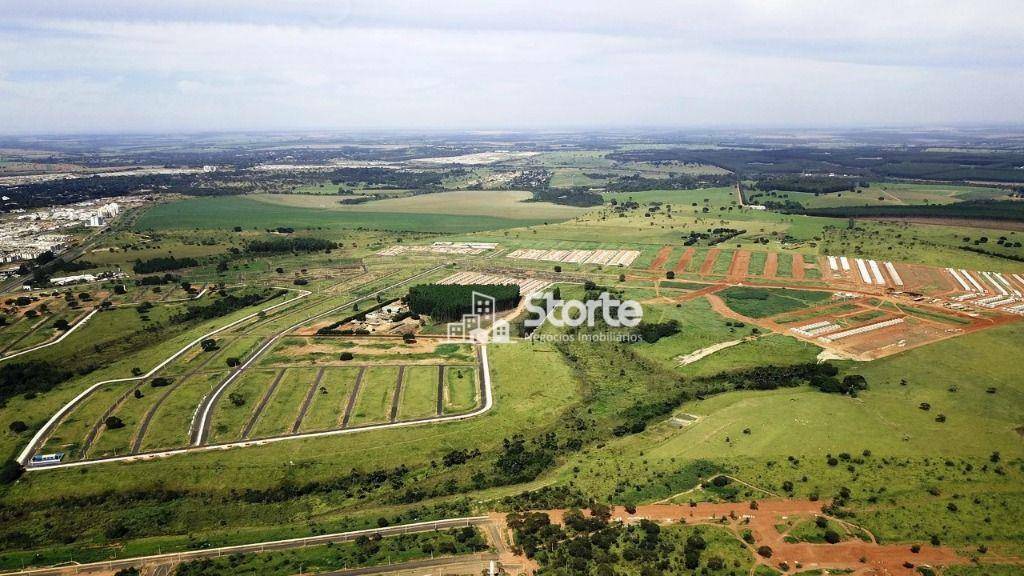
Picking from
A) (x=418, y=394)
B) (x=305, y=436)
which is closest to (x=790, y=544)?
(x=418, y=394)

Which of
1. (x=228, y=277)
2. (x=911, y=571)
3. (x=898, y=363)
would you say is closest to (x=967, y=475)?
(x=911, y=571)

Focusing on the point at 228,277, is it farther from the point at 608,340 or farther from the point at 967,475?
the point at 967,475

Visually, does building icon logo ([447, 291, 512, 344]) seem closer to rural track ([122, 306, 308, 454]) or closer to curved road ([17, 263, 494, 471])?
curved road ([17, 263, 494, 471])

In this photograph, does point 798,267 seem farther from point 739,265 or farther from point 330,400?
point 330,400

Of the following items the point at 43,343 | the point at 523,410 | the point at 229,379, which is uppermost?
the point at 43,343

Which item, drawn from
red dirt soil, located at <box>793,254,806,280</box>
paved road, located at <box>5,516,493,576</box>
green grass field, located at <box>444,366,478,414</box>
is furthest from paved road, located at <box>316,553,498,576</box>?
red dirt soil, located at <box>793,254,806,280</box>

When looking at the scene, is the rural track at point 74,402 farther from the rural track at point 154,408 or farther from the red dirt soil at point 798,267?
the red dirt soil at point 798,267
